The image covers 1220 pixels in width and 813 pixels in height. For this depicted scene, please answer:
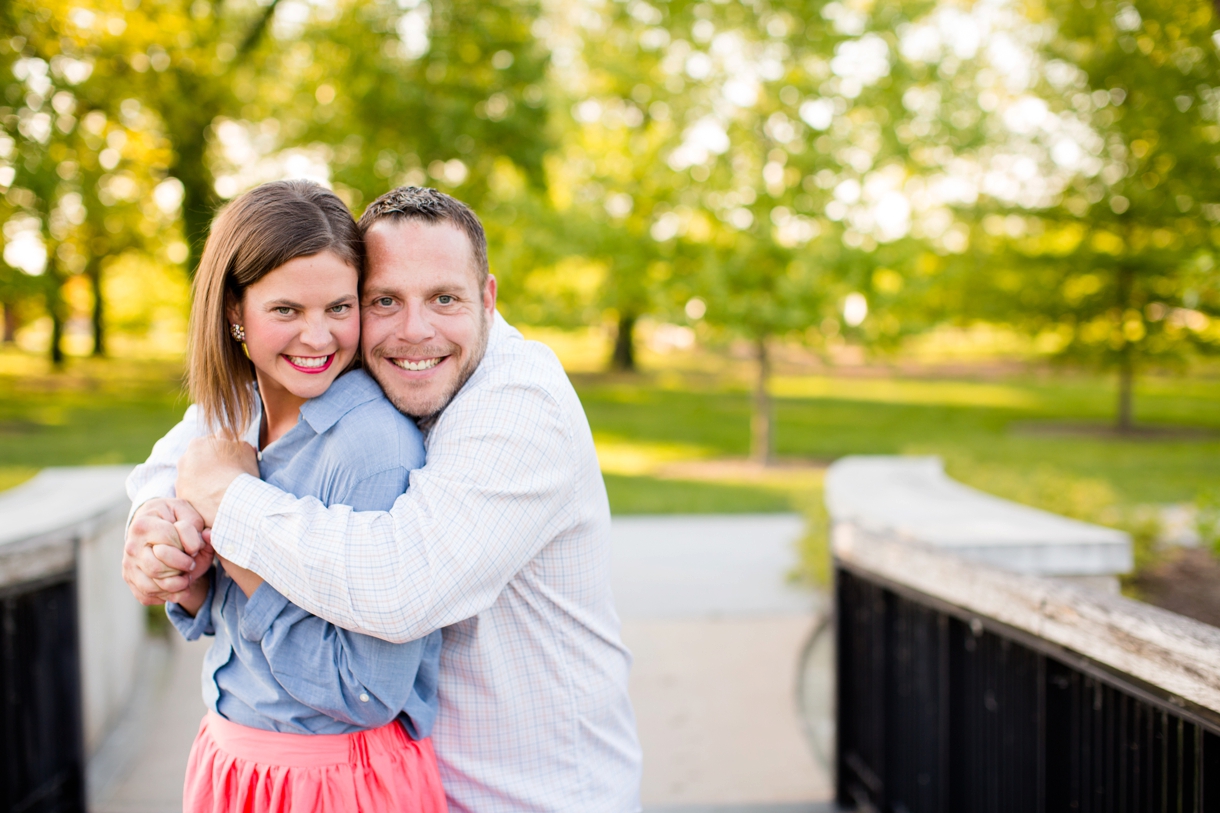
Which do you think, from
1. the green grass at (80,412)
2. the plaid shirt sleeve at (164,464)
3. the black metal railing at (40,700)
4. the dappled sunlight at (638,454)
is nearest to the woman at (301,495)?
the plaid shirt sleeve at (164,464)

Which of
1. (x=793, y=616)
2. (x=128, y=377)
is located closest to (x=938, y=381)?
(x=128, y=377)

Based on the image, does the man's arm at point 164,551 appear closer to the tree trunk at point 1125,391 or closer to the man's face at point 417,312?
the man's face at point 417,312

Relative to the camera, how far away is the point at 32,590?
11.9 feet

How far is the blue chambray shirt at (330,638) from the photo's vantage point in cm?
173

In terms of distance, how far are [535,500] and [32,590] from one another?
9.05 feet

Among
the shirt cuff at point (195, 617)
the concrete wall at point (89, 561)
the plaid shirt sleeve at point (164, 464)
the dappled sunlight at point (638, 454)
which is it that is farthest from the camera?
the dappled sunlight at point (638, 454)

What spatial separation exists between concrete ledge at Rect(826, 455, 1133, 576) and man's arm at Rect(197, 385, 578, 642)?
1.92 meters

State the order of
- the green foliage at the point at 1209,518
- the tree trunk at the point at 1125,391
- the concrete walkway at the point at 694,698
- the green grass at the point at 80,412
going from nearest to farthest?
1. the green foliage at the point at 1209,518
2. the concrete walkway at the point at 694,698
3. the green grass at the point at 80,412
4. the tree trunk at the point at 1125,391

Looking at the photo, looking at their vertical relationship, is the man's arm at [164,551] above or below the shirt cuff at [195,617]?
above

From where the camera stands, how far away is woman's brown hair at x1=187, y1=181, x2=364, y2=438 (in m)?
1.79

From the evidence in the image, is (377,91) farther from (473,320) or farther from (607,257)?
(473,320)

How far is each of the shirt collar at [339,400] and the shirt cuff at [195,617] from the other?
44 centimetres

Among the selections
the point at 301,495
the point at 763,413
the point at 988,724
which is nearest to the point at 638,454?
the point at 763,413

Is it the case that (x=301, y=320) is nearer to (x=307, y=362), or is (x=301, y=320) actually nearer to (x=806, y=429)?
(x=307, y=362)
